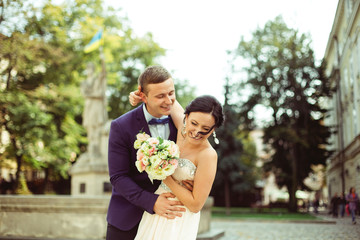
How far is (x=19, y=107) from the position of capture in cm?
2303

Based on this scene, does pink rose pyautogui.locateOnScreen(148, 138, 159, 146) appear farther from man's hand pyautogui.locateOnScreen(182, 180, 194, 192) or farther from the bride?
man's hand pyautogui.locateOnScreen(182, 180, 194, 192)

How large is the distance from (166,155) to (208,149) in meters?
0.39

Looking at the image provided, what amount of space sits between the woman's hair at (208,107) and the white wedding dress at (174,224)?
41 centimetres

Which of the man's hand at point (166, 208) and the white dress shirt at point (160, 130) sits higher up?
the white dress shirt at point (160, 130)

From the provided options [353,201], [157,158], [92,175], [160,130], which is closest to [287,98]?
[92,175]

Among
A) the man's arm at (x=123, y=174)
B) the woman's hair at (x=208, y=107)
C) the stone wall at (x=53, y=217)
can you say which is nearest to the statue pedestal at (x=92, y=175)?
the stone wall at (x=53, y=217)

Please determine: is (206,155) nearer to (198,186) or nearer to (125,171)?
(198,186)

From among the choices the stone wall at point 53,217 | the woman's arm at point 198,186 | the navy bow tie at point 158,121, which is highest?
the navy bow tie at point 158,121

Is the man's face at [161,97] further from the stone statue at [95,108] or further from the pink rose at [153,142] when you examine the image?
the stone statue at [95,108]

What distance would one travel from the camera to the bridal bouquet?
3.08 m

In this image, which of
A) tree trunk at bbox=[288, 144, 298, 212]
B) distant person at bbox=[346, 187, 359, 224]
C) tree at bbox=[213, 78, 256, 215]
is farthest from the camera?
tree at bbox=[213, 78, 256, 215]

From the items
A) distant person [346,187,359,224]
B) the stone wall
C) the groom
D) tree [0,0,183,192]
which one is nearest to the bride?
the groom

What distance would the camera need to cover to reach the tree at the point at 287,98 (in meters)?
31.5

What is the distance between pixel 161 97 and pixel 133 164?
615mm
